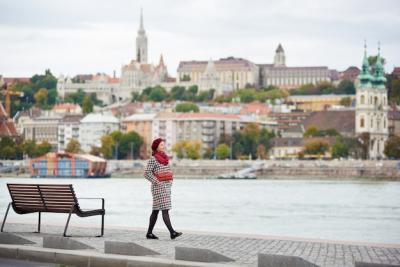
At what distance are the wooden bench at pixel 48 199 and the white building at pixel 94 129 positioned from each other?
106127 millimetres

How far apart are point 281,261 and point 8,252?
2440mm

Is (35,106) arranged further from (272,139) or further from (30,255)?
(30,255)

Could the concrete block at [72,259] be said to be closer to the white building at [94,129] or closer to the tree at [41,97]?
the white building at [94,129]

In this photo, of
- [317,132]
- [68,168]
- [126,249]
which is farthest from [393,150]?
[126,249]

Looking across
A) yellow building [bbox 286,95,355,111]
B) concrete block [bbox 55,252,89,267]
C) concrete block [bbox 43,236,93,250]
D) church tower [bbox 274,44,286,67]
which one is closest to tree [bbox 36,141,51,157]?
yellow building [bbox 286,95,355,111]

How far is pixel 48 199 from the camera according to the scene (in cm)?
1028

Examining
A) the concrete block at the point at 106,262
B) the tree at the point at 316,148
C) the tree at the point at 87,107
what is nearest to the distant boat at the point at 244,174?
the tree at the point at 316,148

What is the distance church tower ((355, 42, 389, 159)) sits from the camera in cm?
10262

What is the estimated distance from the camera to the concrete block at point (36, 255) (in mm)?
8852

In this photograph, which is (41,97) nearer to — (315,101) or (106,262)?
(315,101)

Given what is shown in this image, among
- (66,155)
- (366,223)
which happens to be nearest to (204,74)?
(66,155)

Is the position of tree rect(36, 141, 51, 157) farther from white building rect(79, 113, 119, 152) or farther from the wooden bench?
the wooden bench

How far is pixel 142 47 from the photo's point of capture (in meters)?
176

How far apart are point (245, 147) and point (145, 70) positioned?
60.0 m
